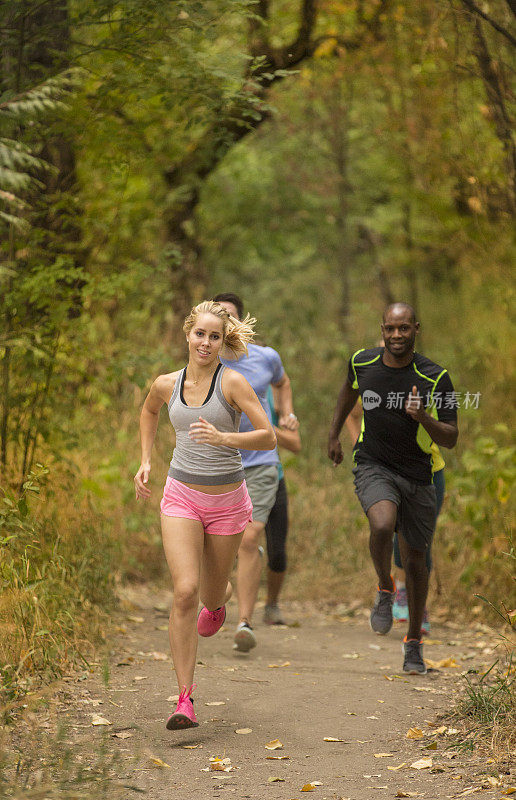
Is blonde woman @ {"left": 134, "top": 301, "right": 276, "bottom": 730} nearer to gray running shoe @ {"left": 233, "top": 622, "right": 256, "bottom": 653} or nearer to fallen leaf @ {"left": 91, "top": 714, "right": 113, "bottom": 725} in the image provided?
fallen leaf @ {"left": 91, "top": 714, "right": 113, "bottom": 725}

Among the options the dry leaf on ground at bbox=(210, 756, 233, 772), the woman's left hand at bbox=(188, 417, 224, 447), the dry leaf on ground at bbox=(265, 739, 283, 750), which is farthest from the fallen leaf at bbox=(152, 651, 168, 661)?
the woman's left hand at bbox=(188, 417, 224, 447)

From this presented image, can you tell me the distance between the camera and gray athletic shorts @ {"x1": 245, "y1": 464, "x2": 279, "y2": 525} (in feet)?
23.0

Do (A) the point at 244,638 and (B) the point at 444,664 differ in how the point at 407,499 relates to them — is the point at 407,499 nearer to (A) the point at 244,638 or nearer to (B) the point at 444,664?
(B) the point at 444,664

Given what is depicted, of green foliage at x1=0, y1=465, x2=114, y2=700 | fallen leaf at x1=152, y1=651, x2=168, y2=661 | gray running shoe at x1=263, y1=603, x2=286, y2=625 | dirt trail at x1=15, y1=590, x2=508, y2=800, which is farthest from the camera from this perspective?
gray running shoe at x1=263, y1=603, x2=286, y2=625

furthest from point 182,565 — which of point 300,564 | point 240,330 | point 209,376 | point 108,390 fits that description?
point 108,390

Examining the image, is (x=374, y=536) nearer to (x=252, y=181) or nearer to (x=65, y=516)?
(x=65, y=516)

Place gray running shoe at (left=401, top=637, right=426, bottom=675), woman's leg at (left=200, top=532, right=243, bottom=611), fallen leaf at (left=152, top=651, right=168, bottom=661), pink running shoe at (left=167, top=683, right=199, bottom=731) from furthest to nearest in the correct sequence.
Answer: fallen leaf at (left=152, top=651, right=168, bottom=661) < gray running shoe at (left=401, top=637, right=426, bottom=675) < woman's leg at (left=200, top=532, right=243, bottom=611) < pink running shoe at (left=167, top=683, right=199, bottom=731)

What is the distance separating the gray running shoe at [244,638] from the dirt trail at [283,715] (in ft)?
0.36

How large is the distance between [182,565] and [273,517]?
2719mm

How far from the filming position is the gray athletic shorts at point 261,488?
7023mm

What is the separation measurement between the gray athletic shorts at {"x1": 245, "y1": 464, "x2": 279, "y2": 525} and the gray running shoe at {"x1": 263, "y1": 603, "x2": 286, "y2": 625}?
135cm

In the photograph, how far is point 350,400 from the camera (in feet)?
21.8

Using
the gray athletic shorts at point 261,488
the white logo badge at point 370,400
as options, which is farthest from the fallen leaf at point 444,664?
the white logo badge at point 370,400

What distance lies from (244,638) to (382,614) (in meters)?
1.12
